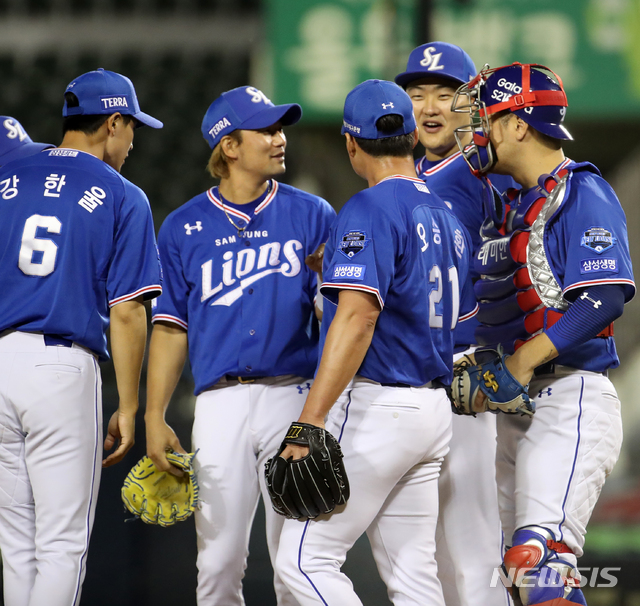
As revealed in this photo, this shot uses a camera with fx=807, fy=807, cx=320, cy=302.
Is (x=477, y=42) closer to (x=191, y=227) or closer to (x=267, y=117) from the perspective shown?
(x=267, y=117)

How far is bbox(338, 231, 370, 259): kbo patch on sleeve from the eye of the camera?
195 cm

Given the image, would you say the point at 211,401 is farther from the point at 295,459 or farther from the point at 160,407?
the point at 295,459

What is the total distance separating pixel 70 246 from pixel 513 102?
1.28 meters

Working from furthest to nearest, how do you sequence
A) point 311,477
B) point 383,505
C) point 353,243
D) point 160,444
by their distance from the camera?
1. point 160,444
2. point 383,505
3. point 353,243
4. point 311,477

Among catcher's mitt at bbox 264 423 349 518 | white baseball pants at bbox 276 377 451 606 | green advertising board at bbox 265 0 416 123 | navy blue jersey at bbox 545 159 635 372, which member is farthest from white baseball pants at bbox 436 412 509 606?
green advertising board at bbox 265 0 416 123

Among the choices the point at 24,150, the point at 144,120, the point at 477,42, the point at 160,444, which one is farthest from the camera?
the point at 477,42

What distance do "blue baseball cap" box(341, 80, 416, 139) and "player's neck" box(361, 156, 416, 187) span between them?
6 cm

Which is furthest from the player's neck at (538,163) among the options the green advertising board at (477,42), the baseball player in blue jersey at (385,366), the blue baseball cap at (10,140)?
the green advertising board at (477,42)

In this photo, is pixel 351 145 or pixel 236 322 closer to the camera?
pixel 351 145

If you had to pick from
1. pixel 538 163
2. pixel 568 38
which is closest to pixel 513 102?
pixel 538 163

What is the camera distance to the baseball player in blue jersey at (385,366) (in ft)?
6.30

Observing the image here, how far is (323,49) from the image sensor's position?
238 inches

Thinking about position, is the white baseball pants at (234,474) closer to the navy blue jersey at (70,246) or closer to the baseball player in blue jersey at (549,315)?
the navy blue jersey at (70,246)

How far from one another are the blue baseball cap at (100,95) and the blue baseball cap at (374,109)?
704mm
